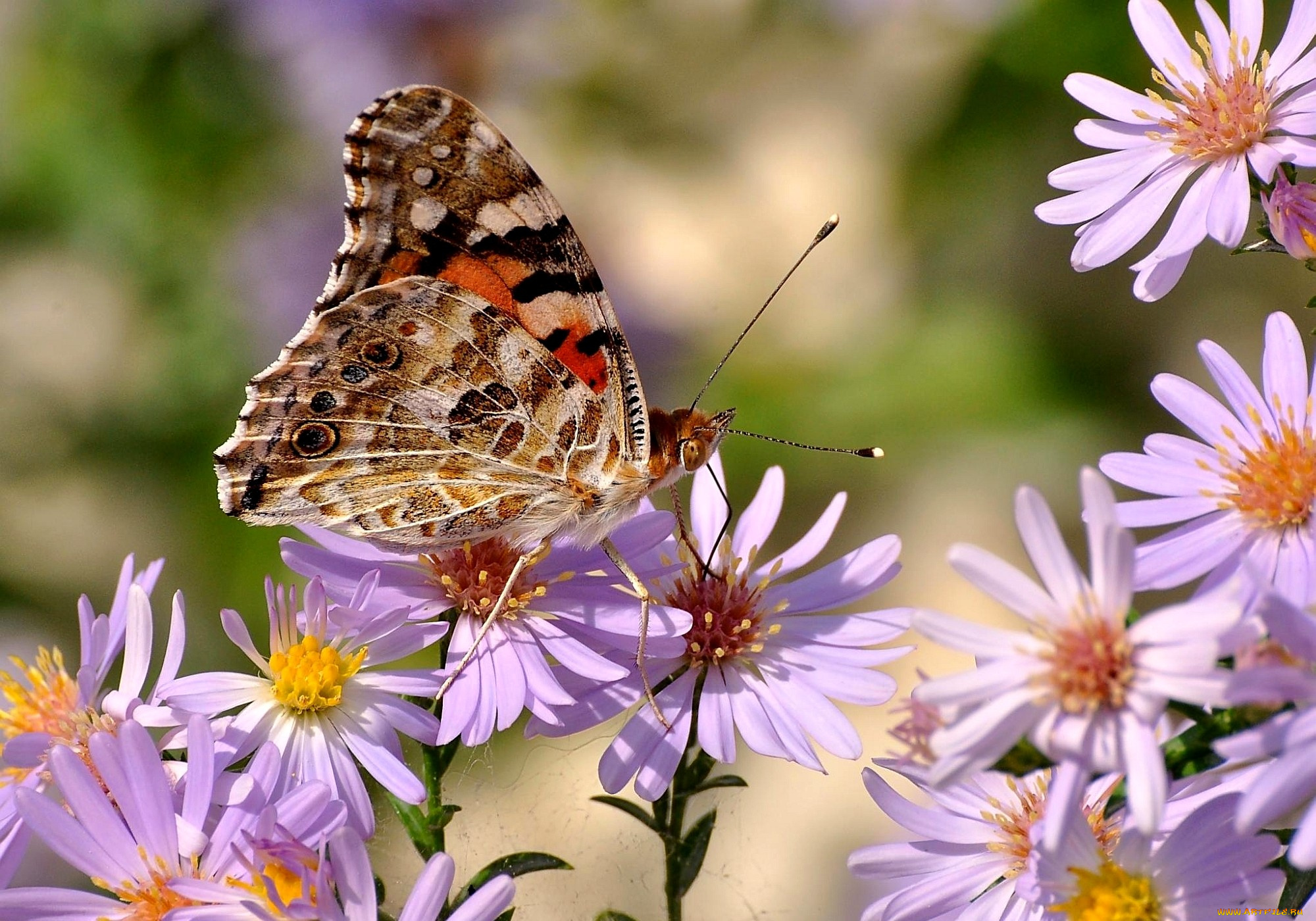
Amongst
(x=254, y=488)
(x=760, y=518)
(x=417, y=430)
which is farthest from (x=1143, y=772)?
(x=254, y=488)

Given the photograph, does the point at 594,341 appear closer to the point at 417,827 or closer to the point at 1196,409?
the point at 417,827

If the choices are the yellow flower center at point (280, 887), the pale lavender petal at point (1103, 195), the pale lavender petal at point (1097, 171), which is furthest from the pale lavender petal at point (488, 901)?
the pale lavender petal at point (1097, 171)

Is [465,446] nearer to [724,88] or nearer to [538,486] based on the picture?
[538,486]

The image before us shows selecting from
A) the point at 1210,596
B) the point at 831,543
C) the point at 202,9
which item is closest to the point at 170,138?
the point at 202,9

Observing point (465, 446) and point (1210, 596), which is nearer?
point (1210, 596)

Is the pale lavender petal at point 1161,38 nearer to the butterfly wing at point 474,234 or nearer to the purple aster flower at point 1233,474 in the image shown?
the purple aster flower at point 1233,474

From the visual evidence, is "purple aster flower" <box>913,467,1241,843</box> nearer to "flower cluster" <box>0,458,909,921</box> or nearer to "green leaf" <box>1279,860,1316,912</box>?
"green leaf" <box>1279,860,1316,912</box>
